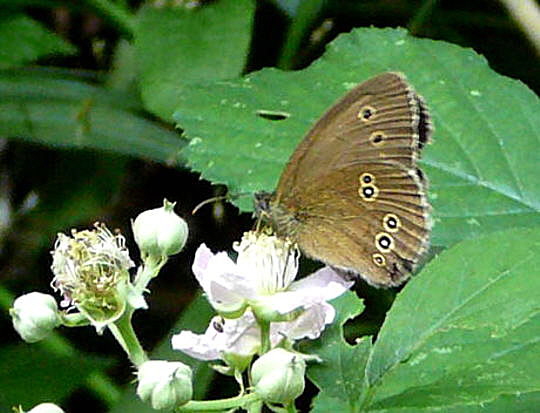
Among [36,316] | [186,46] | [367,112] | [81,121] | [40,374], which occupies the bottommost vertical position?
[40,374]

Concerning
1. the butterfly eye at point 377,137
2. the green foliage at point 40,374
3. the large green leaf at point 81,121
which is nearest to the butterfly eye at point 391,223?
the butterfly eye at point 377,137

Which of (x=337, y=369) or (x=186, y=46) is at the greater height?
(x=337, y=369)

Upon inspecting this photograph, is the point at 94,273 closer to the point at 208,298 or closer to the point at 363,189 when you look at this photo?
the point at 208,298

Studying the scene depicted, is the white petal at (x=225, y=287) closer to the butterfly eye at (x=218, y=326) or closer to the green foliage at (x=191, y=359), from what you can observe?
the butterfly eye at (x=218, y=326)

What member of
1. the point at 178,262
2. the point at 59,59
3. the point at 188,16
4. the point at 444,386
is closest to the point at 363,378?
the point at 444,386

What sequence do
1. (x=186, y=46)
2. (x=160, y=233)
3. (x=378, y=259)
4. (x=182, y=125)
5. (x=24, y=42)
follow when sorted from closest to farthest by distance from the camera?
(x=160, y=233) → (x=378, y=259) → (x=182, y=125) → (x=186, y=46) → (x=24, y=42)

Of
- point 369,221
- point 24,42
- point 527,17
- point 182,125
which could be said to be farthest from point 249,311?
point 24,42
